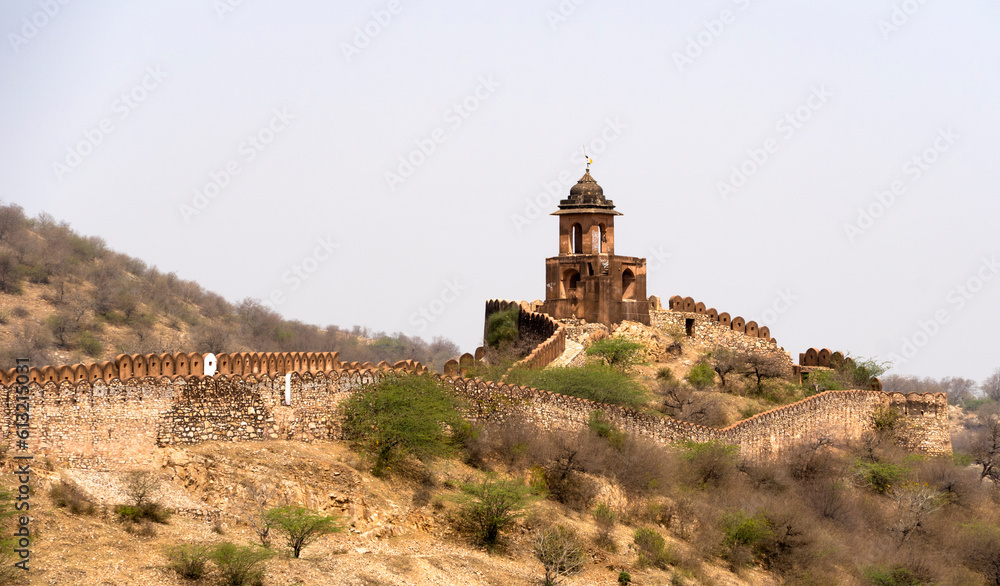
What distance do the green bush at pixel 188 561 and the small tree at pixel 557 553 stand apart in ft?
19.7

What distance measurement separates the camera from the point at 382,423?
74.2 feet

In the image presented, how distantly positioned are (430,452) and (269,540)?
4.49 m

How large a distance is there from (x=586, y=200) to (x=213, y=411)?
18365 mm

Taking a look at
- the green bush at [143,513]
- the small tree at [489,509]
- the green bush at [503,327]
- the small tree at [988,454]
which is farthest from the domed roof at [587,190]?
the green bush at [143,513]

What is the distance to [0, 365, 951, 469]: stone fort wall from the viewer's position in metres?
20.0

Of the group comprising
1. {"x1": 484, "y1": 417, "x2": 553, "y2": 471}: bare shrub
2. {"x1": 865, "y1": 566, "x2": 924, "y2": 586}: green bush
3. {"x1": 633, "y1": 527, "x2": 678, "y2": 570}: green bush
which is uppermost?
{"x1": 484, "y1": 417, "x2": 553, "y2": 471}: bare shrub

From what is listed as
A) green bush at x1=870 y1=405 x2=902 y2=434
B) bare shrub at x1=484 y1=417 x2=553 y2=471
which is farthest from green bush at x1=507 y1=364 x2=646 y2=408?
green bush at x1=870 y1=405 x2=902 y2=434

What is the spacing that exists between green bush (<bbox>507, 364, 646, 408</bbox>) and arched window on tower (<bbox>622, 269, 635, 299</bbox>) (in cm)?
818

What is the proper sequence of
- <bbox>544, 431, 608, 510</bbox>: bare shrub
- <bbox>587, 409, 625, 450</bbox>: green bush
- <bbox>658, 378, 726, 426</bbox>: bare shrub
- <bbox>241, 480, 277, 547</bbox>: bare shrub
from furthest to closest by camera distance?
<bbox>658, 378, 726, 426</bbox>: bare shrub
<bbox>587, 409, 625, 450</bbox>: green bush
<bbox>544, 431, 608, 510</bbox>: bare shrub
<bbox>241, 480, 277, 547</bbox>: bare shrub

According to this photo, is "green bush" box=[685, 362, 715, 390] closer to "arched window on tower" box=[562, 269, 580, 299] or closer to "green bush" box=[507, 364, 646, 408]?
"arched window on tower" box=[562, 269, 580, 299]

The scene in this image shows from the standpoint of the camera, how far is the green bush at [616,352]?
34062 millimetres

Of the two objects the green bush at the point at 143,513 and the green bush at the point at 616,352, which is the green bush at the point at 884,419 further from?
the green bush at the point at 143,513

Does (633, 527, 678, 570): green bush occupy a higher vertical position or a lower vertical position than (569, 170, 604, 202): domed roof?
lower

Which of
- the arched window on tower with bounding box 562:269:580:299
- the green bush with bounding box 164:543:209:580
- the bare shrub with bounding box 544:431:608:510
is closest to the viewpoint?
the green bush with bounding box 164:543:209:580
